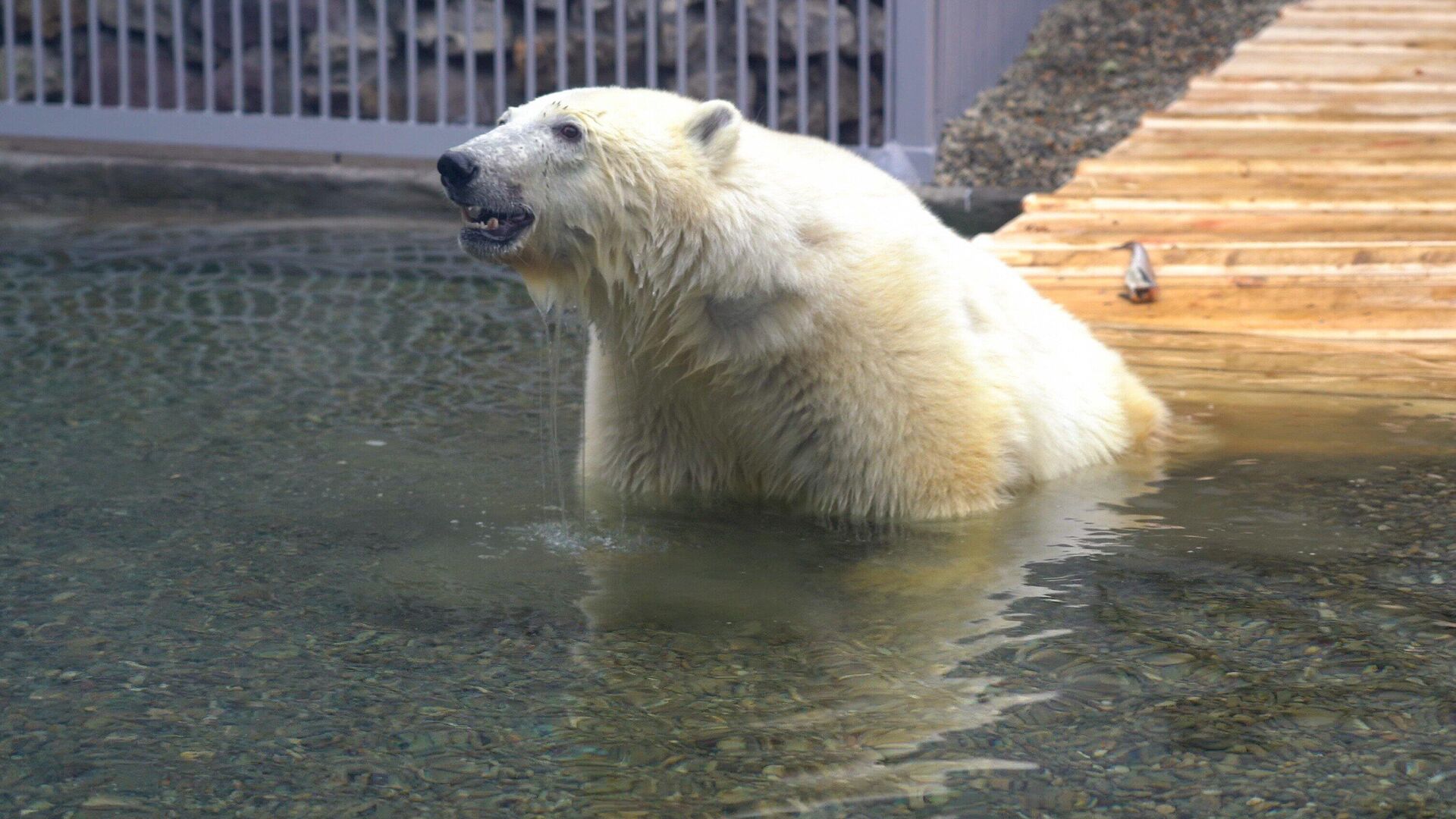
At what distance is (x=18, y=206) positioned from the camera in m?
7.94

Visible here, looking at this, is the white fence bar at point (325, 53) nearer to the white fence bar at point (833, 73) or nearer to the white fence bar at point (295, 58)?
the white fence bar at point (295, 58)

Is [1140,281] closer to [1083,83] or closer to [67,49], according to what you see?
[1083,83]

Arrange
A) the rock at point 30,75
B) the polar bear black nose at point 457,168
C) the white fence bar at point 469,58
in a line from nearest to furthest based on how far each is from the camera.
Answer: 1. the polar bear black nose at point 457,168
2. the white fence bar at point 469,58
3. the rock at point 30,75

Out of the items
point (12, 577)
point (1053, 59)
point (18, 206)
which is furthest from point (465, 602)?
point (1053, 59)

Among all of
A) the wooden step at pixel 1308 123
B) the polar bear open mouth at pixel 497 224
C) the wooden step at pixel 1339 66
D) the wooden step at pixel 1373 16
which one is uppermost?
the wooden step at pixel 1373 16

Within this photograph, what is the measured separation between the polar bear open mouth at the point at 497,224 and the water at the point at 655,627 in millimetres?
376

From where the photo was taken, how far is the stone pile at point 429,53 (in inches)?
314

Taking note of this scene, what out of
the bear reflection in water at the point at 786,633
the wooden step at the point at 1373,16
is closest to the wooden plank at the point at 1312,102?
the wooden step at the point at 1373,16

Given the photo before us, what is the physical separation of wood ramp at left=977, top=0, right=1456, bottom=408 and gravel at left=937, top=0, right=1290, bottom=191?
44 cm

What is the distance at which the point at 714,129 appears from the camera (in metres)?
3.14

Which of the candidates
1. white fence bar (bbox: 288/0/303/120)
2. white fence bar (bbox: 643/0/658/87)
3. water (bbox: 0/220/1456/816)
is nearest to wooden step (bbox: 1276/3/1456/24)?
white fence bar (bbox: 643/0/658/87)

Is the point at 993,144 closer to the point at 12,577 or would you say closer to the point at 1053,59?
the point at 1053,59

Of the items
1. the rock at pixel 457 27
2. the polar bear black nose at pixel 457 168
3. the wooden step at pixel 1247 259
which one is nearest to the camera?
the polar bear black nose at pixel 457 168

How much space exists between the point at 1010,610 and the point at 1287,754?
0.69m
